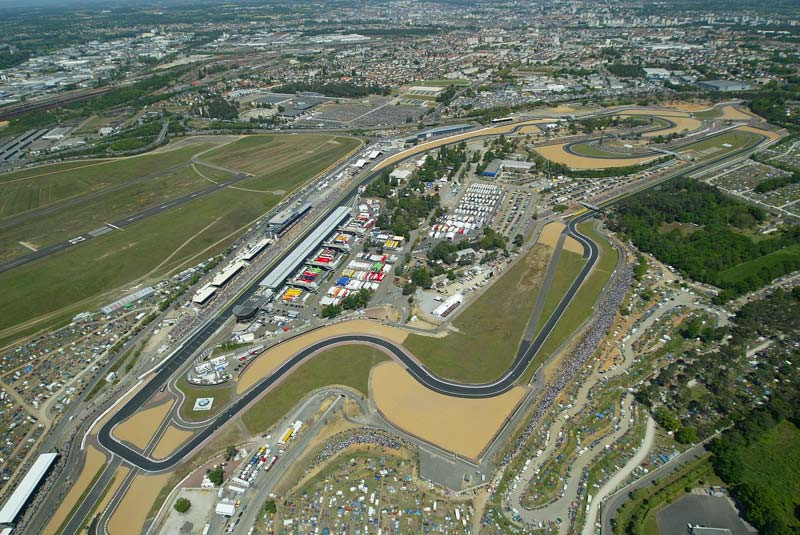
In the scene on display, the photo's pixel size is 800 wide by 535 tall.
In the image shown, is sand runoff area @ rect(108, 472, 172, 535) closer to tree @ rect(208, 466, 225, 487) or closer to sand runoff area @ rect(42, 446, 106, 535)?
sand runoff area @ rect(42, 446, 106, 535)

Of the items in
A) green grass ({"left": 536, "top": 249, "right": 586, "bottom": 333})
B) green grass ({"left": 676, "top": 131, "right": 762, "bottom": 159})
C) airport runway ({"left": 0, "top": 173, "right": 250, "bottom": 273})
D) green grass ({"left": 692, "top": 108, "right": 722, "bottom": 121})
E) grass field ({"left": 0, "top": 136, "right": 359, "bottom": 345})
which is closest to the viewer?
green grass ({"left": 536, "top": 249, "right": 586, "bottom": 333})

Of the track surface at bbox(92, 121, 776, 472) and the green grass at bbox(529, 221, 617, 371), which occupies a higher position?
the green grass at bbox(529, 221, 617, 371)

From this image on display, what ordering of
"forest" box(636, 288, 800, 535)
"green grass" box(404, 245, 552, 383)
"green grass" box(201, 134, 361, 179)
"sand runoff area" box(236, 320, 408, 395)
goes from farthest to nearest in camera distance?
"green grass" box(201, 134, 361, 179) < "sand runoff area" box(236, 320, 408, 395) < "green grass" box(404, 245, 552, 383) < "forest" box(636, 288, 800, 535)

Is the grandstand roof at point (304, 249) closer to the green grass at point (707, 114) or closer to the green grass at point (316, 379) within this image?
the green grass at point (316, 379)

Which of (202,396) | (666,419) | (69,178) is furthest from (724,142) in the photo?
(69,178)

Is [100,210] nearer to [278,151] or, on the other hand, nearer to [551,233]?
[278,151]

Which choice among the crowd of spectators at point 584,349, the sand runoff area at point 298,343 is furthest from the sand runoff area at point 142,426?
the crowd of spectators at point 584,349

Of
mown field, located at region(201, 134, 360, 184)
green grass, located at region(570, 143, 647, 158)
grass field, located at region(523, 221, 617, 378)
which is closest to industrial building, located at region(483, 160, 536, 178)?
green grass, located at region(570, 143, 647, 158)

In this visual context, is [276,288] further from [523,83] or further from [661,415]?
[523,83]
